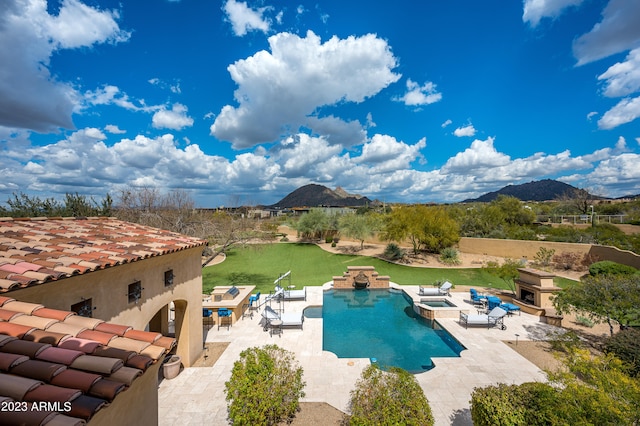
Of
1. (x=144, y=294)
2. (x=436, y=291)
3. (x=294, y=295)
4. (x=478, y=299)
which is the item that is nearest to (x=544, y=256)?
(x=478, y=299)

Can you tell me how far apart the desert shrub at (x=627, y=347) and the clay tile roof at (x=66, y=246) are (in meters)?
13.6

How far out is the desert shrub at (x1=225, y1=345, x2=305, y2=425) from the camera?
6.08 meters

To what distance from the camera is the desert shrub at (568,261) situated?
77.4 ft

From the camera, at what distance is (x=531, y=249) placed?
88.3ft

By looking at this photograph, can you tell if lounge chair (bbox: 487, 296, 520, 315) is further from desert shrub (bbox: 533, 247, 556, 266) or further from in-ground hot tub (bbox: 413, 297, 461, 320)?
desert shrub (bbox: 533, 247, 556, 266)

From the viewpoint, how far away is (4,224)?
6.34 metres

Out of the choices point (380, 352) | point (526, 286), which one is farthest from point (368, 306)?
point (526, 286)

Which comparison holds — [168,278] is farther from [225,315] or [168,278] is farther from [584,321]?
[584,321]

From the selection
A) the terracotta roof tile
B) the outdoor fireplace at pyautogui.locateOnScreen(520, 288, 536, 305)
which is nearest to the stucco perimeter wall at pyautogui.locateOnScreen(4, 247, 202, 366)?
the terracotta roof tile

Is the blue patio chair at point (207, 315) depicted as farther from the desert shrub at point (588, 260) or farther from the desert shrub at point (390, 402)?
the desert shrub at point (588, 260)

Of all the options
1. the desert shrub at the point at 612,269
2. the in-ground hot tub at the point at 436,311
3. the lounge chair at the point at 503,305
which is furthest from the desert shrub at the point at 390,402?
the desert shrub at the point at 612,269

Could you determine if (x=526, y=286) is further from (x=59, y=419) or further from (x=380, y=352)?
(x=59, y=419)

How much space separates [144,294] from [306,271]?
18441 mm

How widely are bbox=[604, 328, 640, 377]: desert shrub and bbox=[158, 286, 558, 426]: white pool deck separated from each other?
2.22 metres
